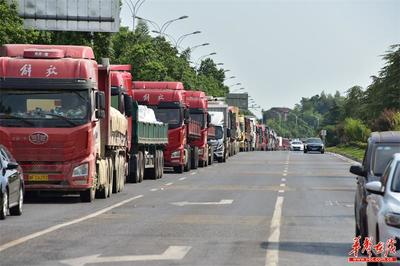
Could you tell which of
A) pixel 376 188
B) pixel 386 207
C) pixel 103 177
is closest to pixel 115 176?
pixel 103 177

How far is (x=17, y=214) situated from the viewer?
71.3 ft

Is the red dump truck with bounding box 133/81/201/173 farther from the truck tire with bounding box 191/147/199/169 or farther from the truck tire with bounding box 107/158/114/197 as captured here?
the truck tire with bounding box 107/158/114/197

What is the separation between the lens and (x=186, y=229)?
18.5 m

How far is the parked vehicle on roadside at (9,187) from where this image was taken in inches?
800

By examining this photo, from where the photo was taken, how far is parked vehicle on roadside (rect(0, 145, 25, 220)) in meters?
20.3

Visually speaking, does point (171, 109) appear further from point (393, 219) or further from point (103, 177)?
point (393, 219)

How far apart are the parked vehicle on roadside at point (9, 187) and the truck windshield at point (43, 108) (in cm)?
317

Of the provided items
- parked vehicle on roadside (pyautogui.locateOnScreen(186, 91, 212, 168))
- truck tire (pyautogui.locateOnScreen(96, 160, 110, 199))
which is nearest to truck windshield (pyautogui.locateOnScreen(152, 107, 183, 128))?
parked vehicle on roadside (pyautogui.locateOnScreen(186, 91, 212, 168))

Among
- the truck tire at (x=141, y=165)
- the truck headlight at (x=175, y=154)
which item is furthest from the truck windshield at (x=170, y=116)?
the truck tire at (x=141, y=165)

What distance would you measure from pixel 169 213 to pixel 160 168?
62.5 feet

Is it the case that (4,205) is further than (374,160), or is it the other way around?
(4,205)

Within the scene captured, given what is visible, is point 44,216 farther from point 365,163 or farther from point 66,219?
point 365,163

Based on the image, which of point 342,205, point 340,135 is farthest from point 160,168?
point 340,135

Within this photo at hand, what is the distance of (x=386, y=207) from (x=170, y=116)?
107 feet
